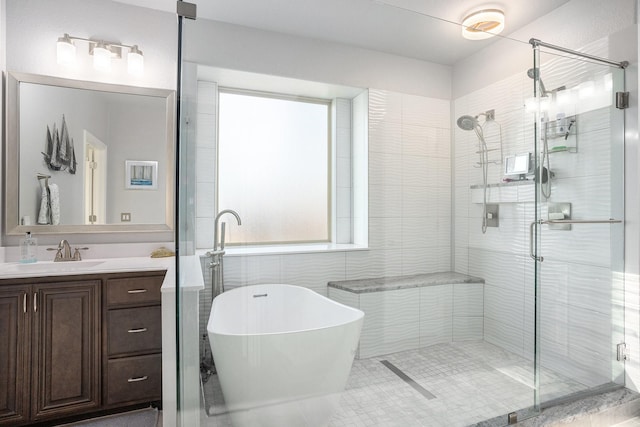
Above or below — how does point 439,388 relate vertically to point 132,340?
below

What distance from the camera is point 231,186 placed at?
144cm

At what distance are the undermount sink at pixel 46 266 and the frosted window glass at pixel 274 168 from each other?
120cm

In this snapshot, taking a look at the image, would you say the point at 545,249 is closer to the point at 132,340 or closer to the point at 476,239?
the point at 476,239

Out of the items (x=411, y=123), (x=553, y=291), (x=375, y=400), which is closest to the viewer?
(x=375, y=400)

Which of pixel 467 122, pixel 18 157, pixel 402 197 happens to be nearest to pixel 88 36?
pixel 18 157

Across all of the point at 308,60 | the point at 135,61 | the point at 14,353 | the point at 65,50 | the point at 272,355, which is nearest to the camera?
the point at 272,355

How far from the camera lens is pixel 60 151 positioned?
2.29 meters

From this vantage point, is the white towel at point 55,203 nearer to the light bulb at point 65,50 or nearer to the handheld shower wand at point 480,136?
the light bulb at point 65,50

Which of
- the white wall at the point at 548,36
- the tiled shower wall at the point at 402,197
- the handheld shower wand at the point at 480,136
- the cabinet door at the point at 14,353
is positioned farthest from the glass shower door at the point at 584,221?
the cabinet door at the point at 14,353

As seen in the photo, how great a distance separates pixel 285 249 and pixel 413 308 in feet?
2.46

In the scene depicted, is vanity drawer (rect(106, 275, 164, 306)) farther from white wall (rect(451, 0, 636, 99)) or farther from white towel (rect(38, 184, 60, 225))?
white wall (rect(451, 0, 636, 99))

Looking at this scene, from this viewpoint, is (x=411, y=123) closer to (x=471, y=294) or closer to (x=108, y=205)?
(x=471, y=294)

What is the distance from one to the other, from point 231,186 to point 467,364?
152 cm

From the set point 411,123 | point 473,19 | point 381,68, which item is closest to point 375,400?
point 411,123
